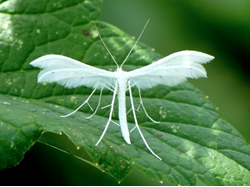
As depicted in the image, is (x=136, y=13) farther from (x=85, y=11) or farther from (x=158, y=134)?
(x=158, y=134)

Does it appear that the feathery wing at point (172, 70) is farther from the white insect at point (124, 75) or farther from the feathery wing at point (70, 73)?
the feathery wing at point (70, 73)

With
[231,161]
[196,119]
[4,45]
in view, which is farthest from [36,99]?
[231,161]

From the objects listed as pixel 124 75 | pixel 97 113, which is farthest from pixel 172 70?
pixel 97 113

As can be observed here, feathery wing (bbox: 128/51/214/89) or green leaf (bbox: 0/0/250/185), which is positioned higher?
feathery wing (bbox: 128/51/214/89)

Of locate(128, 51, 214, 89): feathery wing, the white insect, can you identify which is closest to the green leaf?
the white insect

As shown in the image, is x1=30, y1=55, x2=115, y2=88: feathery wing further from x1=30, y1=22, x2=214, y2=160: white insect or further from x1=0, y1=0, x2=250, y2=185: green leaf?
x1=0, y1=0, x2=250, y2=185: green leaf
